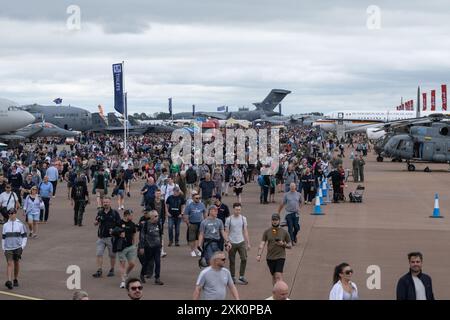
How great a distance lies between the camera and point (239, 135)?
48469 mm

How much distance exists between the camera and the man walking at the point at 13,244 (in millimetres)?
13500

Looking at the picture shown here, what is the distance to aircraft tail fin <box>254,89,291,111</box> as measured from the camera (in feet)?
471

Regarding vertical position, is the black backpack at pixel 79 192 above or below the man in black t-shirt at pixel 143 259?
above

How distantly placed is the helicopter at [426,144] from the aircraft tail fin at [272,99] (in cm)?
9997

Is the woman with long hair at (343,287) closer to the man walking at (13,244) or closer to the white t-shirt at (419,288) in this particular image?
the white t-shirt at (419,288)

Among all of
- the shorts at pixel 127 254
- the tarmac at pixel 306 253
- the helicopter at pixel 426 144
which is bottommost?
the tarmac at pixel 306 253

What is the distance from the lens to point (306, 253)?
55.3 ft

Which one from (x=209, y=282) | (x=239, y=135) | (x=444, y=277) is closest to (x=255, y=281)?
(x=444, y=277)

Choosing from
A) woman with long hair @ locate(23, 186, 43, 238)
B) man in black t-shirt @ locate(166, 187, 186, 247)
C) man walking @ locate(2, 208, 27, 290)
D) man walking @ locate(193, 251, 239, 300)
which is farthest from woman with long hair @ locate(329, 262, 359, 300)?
woman with long hair @ locate(23, 186, 43, 238)

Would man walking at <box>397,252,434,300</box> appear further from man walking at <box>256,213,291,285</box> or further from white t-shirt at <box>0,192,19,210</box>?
white t-shirt at <box>0,192,19,210</box>

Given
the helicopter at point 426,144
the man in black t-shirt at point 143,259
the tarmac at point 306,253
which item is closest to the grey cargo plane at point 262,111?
the helicopter at point 426,144

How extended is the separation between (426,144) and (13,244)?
1253 inches
